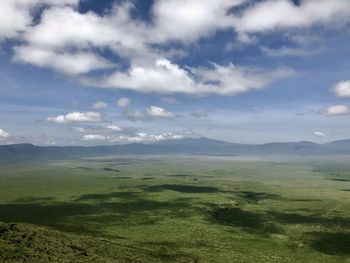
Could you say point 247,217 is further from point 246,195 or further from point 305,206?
point 246,195

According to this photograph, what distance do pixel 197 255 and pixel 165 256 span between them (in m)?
8.10

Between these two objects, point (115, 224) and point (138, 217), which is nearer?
point (115, 224)

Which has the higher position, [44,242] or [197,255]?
[44,242]

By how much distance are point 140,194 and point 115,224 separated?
2669 inches

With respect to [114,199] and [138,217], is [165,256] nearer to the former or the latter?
[138,217]

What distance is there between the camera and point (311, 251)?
66.4m

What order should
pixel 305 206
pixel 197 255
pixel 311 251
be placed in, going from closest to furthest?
pixel 197 255 → pixel 311 251 → pixel 305 206

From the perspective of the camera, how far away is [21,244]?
52.7 meters

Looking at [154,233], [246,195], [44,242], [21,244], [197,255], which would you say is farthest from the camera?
[246,195]

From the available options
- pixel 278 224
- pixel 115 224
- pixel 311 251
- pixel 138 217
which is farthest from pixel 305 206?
pixel 115 224

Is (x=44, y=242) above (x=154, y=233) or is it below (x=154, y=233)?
above

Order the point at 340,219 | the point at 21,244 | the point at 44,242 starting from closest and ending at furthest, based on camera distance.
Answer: the point at 21,244 < the point at 44,242 < the point at 340,219

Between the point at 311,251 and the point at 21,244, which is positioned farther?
the point at 311,251

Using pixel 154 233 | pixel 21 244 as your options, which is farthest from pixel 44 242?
pixel 154 233
